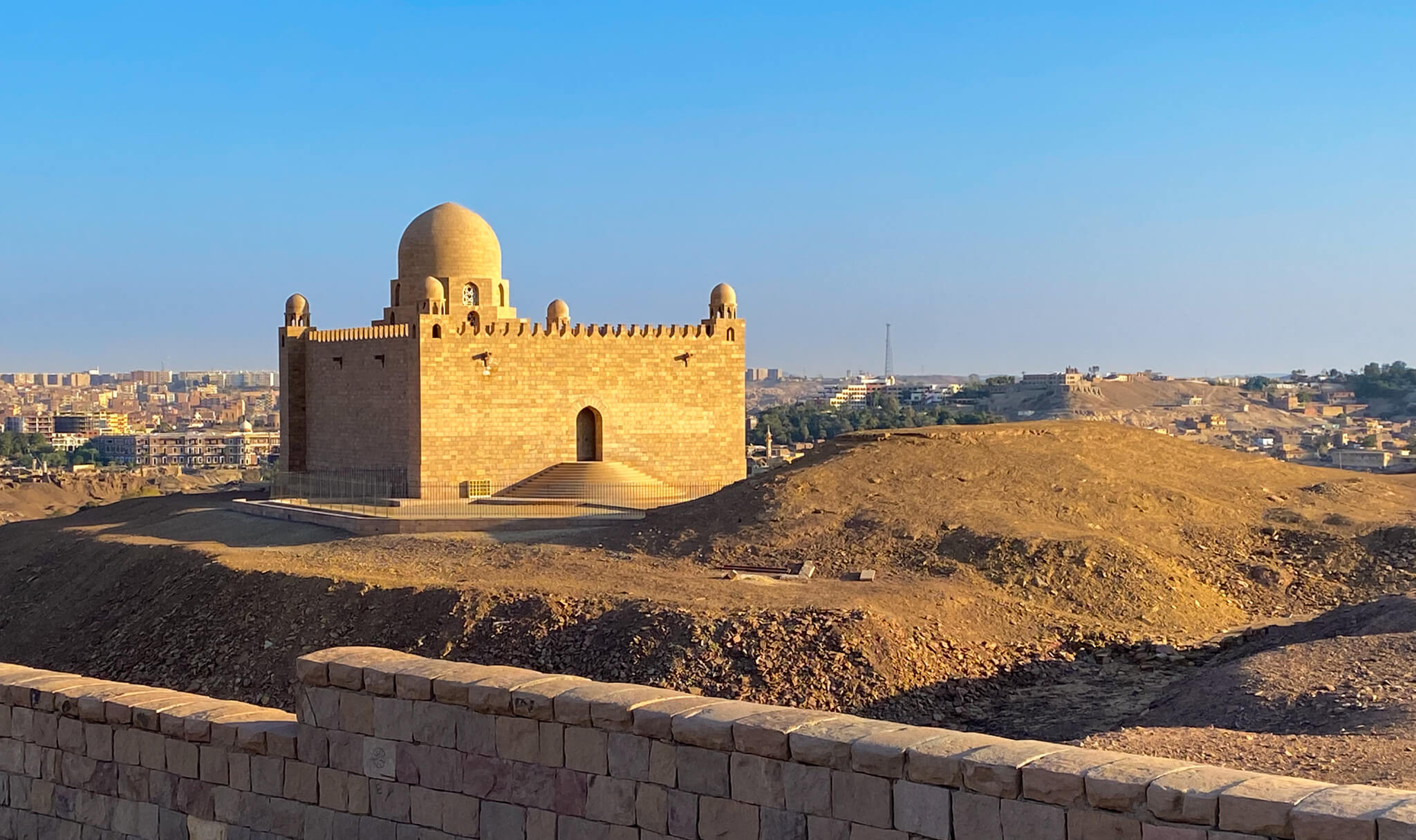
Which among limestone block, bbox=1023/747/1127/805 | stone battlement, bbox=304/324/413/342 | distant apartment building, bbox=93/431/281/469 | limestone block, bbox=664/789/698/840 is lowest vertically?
distant apartment building, bbox=93/431/281/469

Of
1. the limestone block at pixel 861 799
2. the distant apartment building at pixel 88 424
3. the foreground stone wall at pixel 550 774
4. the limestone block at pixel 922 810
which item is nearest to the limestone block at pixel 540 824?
the foreground stone wall at pixel 550 774

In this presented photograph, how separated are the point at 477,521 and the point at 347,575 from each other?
17.5ft

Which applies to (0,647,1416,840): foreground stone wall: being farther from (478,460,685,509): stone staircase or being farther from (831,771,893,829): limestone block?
(478,460,685,509): stone staircase

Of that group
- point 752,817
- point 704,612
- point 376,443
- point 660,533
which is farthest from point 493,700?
point 376,443

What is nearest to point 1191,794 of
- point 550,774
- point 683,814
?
point 683,814

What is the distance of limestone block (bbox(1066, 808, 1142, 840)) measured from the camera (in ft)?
17.0

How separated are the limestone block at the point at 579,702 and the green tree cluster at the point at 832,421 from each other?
7811 cm

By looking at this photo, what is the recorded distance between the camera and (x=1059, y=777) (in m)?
5.31

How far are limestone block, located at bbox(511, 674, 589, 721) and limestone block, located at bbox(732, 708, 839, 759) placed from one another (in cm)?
89

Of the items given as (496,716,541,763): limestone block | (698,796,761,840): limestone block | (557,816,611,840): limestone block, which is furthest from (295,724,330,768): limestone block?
(698,796,761,840): limestone block

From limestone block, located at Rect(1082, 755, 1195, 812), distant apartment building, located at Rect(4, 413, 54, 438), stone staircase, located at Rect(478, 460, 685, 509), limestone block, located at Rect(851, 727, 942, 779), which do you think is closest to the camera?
limestone block, located at Rect(1082, 755, 1195, 812)

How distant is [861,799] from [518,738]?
64.4 inches

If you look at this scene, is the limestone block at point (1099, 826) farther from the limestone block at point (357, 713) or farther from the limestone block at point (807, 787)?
the limestone block at point (357, 713)

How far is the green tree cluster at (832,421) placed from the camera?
92375mm
